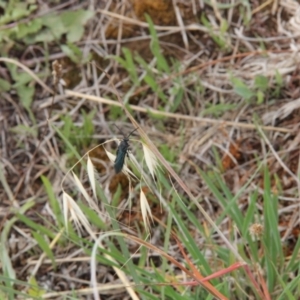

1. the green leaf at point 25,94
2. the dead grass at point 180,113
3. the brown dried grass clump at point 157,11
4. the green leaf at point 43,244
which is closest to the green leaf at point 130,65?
the dead grass at point 180,113

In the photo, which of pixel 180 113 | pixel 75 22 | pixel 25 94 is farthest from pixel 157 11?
pixel 25 94

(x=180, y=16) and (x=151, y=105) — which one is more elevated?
(x=180, y=16)

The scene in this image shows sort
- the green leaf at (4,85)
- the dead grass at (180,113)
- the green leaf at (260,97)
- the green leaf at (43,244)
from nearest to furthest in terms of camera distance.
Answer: the green leaf at (43,244)
the dead grass at (180,113)
the green leaf at (260,97)
the green leaf at (4,85)

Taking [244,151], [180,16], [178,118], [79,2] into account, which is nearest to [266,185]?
[244,151]

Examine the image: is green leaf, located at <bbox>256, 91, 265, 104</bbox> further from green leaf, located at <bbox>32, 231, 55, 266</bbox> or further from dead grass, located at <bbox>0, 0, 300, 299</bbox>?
green leaf, located at <bbox>32, 231, 55, 266</bbox>

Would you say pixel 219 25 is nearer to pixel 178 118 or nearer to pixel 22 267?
pixel 178 118

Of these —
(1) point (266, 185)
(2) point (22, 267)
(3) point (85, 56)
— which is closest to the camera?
(1) point (266, 185)

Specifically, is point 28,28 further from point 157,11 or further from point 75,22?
point 157,11

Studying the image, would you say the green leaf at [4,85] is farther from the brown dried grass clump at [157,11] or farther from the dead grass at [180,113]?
the brown dried grass clump at [157,11]

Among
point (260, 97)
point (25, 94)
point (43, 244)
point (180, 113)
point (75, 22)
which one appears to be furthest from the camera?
point (75, 22)
